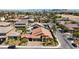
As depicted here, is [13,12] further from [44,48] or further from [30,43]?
[44,48]

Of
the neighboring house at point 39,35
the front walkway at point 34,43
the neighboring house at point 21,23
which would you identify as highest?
the neighboring house at point 21,23

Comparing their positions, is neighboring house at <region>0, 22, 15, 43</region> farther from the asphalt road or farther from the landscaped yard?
Result: the asphalt road

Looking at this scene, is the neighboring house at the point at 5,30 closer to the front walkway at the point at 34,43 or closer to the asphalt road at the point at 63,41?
the front walkway at the point at 34,43

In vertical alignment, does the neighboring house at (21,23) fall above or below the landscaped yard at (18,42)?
above

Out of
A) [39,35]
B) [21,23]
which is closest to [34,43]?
[39,35]

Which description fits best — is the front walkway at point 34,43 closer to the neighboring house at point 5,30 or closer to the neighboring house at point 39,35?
the neighboring house at point 39,35

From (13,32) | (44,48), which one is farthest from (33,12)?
(44,48)

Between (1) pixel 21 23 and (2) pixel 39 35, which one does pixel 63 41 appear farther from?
(1) pixel 21 23

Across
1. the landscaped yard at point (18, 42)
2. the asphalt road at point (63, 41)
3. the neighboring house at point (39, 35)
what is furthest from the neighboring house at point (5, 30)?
the asphalt road at point (63, 41)
